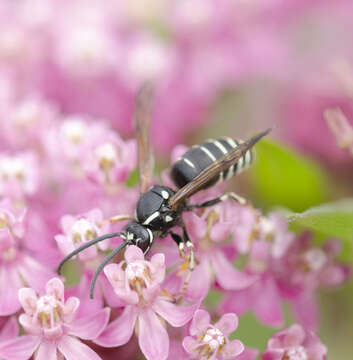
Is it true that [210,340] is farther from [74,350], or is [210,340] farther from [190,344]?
[74,350]

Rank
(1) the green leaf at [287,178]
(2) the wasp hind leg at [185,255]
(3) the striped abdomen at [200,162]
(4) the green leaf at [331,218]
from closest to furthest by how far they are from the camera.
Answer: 1. (4) the green leaf at [331,218]
2. (2) the wasp hind leg at [185,255]
3. (3) the striped abdomen at [200,162]
4. (1) the green leaf at [287,178]

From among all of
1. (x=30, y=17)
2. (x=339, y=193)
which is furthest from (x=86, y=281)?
(x=30, y=17)

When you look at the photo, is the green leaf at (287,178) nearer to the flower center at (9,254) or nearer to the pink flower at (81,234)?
the pink flower at (81,234)

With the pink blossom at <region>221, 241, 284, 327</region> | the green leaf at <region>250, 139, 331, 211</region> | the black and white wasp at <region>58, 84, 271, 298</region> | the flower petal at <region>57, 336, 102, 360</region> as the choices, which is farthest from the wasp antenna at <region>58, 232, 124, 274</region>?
the green leaf at <region>250, 139, 331, 211</region>

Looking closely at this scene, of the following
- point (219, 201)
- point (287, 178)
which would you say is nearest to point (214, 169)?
point (219, 201)

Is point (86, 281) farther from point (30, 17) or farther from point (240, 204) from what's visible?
point (30, 17)

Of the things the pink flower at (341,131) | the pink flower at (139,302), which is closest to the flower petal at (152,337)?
the pink flower at (139,302)

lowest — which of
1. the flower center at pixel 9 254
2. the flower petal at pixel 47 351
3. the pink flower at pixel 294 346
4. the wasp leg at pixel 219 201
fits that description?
the flower petal at pixel 47 351
